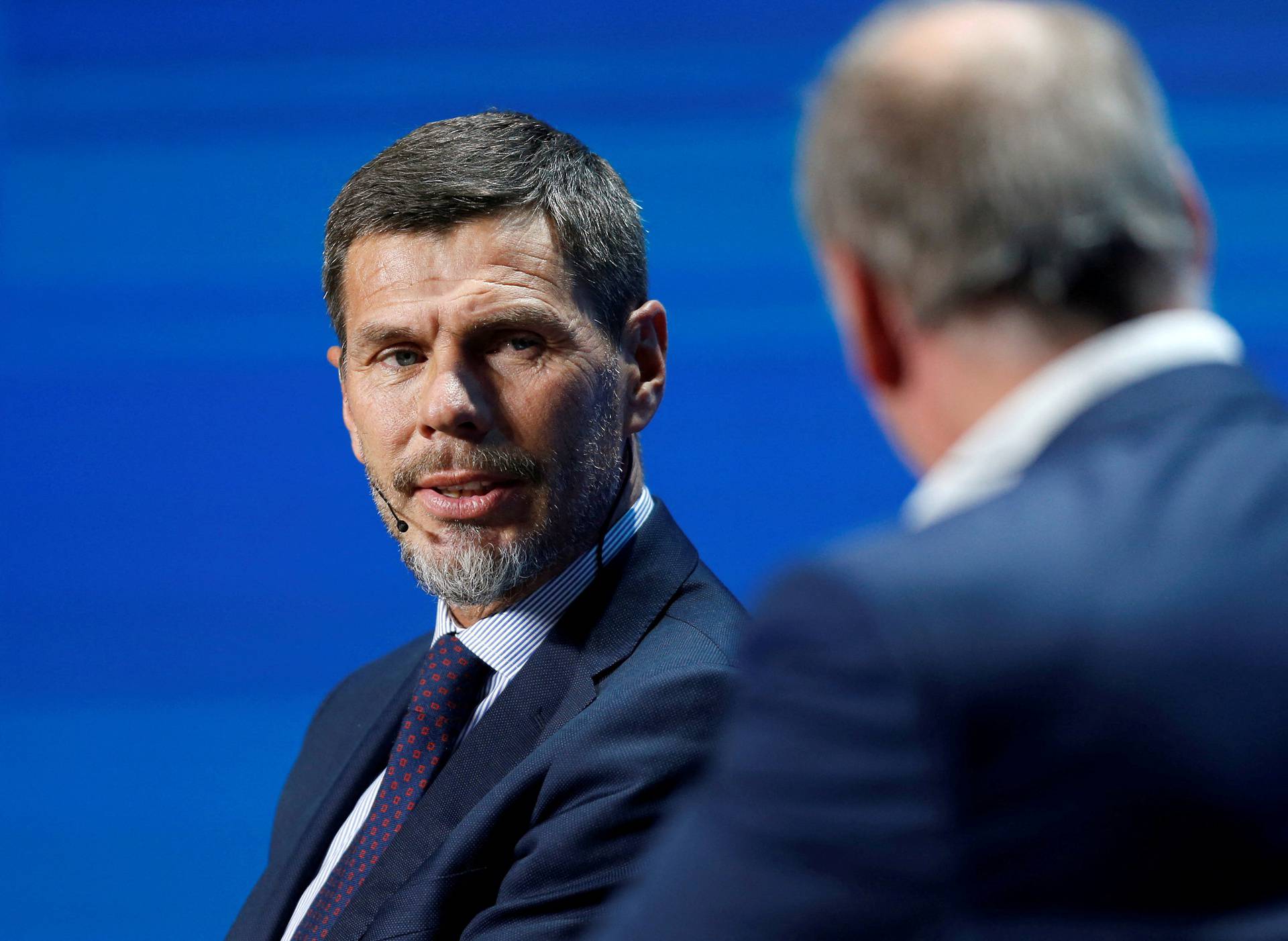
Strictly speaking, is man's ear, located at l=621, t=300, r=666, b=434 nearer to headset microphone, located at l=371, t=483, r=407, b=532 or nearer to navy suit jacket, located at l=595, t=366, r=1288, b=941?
headset microphone, located at l=371, t=483, r=407, b=532

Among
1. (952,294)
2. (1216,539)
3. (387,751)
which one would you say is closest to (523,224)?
(387,751)

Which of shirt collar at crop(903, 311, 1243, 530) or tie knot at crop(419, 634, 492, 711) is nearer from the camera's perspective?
shirt collar at crop(903, 311, 1243, 530)

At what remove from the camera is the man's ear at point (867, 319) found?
73 centimetres

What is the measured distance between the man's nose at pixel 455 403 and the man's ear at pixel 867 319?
2.90ft

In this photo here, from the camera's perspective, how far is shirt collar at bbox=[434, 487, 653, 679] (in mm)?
1604

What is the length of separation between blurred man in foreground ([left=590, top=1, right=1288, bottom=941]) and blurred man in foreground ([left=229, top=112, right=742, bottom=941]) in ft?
2.41

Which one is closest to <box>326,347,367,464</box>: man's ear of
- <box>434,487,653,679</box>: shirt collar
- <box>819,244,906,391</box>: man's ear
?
<box>434,487,653,679</box>: shirt collar

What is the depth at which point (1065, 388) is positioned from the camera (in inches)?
27.2

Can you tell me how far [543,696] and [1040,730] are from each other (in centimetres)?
93

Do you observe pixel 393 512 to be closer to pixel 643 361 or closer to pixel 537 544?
pixel 537 544

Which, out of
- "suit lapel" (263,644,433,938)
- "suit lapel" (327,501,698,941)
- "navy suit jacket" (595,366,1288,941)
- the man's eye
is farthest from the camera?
the man's eye

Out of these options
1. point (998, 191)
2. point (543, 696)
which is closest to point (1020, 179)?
point (998, 191)

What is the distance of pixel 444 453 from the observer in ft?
5.28

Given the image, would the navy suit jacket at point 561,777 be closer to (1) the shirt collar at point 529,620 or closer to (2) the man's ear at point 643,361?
(1) the shirt collar at point 529,620
